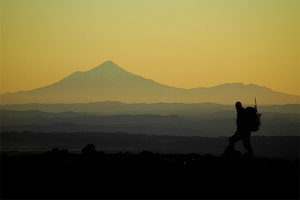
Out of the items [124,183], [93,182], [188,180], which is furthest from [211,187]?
[93,182]

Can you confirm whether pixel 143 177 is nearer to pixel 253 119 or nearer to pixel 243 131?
pixel 243 131

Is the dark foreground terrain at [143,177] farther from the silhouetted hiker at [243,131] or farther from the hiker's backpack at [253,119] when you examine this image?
the hiker's backpack at [253,119]

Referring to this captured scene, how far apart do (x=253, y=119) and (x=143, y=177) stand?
17.6ft

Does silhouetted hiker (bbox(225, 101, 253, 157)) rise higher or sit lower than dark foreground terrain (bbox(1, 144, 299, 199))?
higher

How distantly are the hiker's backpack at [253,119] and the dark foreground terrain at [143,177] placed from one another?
1.35m

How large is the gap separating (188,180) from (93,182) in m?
3.56

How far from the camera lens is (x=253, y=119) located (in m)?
17.0

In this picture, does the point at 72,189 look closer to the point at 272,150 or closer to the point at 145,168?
the point at 145,168

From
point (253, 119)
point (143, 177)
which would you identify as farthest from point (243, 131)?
point (143, 177)

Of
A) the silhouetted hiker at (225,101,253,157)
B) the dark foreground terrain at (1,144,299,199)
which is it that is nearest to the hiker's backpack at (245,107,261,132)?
the silhouetted hiker at (225,101,253,157)

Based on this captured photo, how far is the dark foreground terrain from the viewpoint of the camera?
13727 mm

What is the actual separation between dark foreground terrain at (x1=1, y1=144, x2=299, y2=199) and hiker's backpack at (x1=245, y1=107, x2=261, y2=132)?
1.35 m

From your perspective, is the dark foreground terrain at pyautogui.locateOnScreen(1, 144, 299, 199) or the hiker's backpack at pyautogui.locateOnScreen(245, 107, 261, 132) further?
the hiker's backpack at pyautogui.locateOnScreen(245, 107, 261, 132)

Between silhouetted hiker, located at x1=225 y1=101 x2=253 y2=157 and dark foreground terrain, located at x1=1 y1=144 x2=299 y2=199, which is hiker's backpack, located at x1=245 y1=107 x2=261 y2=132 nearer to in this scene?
silhouetted hiker, located at x1=225 y1=101 x2=253 y2=157
